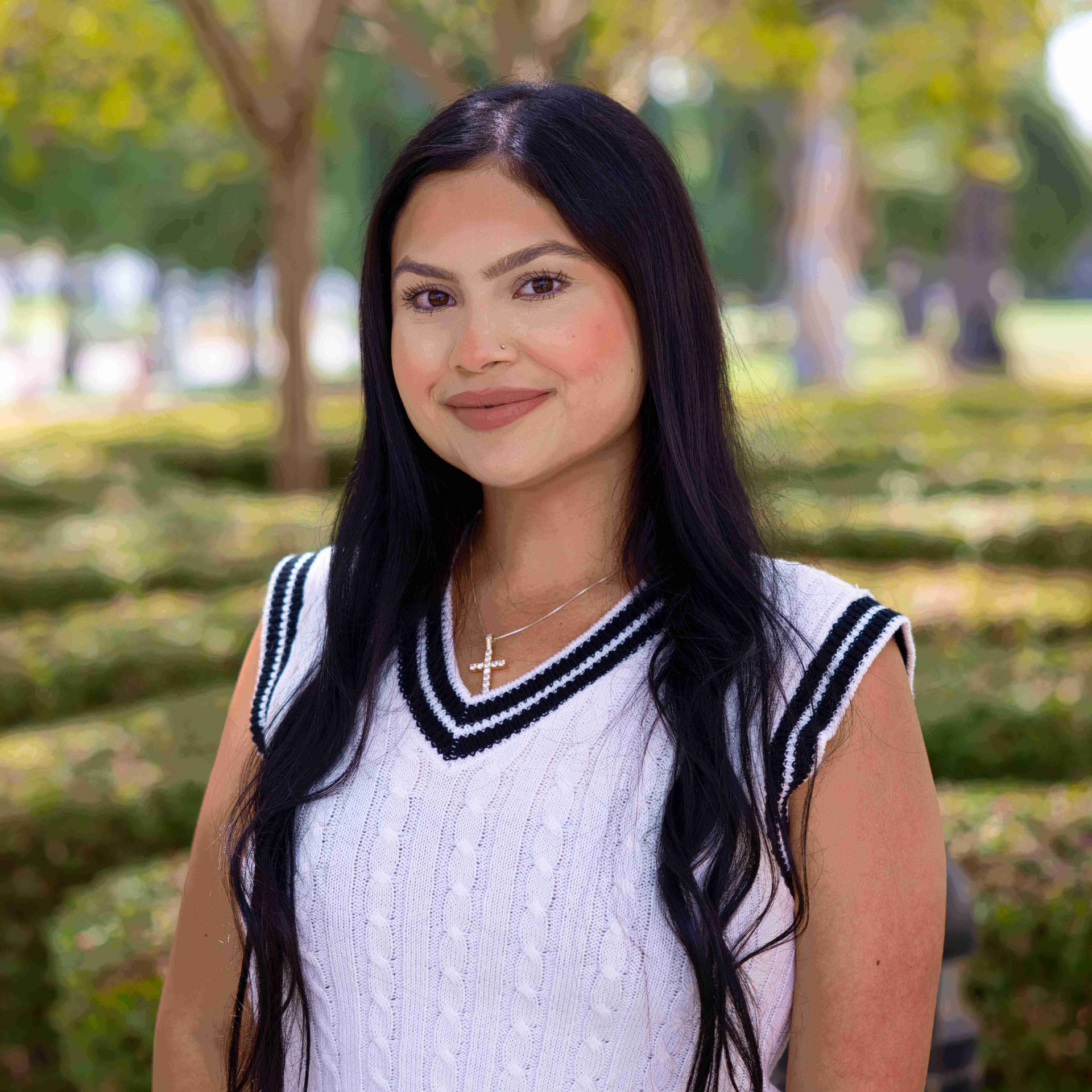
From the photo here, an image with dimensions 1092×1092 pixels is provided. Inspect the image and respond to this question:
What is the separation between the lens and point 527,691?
5.91 feet

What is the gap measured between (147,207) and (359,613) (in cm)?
2969

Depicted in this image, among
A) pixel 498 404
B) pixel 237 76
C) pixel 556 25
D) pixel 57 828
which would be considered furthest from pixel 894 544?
pixel 498 404

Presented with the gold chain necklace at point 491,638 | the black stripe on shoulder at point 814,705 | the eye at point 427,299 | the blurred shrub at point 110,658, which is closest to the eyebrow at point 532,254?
the eye at point 427,299

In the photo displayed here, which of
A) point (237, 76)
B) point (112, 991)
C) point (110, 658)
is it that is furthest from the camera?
point (237, 76)

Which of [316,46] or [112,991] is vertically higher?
[316,46]

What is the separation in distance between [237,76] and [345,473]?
2.98 m

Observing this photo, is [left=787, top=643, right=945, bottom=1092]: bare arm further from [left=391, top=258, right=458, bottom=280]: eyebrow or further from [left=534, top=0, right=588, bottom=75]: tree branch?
[left=534, top=0, right=588, bottom=75]: tree branch

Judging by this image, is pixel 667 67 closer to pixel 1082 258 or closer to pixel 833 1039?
pixel 833 1039

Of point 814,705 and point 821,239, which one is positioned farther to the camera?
point 821,239

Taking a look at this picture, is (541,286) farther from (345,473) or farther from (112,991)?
(345,473)

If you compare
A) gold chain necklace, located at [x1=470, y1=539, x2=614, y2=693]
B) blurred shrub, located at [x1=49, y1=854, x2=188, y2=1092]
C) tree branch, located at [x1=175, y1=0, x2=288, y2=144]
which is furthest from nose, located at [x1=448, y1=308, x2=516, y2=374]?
tree branch, located at [x1=175, y1=0, x2=288, y2=144]

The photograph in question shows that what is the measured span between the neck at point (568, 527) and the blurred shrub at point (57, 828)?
7.77ft

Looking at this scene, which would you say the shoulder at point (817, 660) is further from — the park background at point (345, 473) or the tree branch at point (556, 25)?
the tree branch at point (556, 25)

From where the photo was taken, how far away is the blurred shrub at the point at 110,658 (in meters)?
5.25
